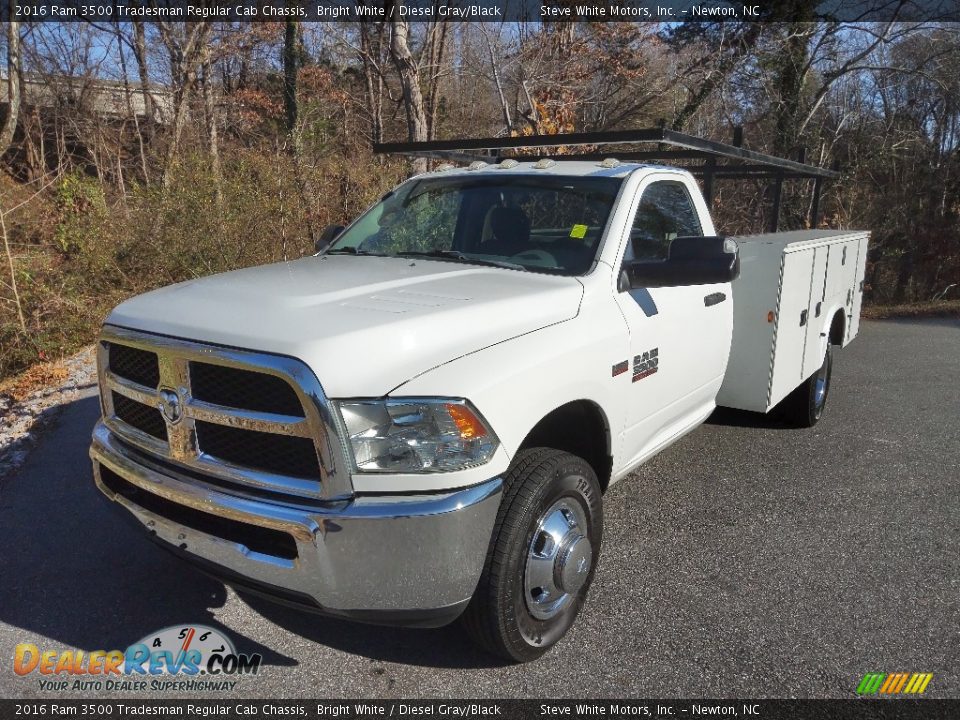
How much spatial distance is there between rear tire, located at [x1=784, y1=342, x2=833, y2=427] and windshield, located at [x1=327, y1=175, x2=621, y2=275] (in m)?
2.91

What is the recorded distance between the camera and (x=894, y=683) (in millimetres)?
2723

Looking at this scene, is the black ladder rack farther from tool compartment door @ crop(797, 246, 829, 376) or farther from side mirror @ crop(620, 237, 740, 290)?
Answer: tool compartment door @ crop(797, 246, 829, 376)

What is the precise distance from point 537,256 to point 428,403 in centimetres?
148

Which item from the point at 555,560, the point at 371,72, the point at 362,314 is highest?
the point at 371,72

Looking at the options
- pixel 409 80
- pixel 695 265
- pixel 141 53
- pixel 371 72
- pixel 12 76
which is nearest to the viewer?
pixel 695 265

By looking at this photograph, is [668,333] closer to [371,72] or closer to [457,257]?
[457,257]

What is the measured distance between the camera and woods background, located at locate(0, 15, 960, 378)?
1059cm

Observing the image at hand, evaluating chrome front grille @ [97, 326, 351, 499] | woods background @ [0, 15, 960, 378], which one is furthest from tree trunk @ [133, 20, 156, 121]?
chrome front grille @ [97, 326, 351, 499]

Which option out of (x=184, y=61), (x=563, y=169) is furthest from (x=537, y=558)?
(x=184, y=61)

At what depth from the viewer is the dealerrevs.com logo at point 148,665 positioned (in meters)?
2.75

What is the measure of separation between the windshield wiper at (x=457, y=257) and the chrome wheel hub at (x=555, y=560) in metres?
1.22

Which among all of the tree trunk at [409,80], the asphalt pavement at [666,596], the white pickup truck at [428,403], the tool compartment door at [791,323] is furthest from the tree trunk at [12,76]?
the tool compartment door at [791,323]

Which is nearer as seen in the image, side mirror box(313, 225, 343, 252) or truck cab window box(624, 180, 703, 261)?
truck cab window box(624, 180, 703, 261)

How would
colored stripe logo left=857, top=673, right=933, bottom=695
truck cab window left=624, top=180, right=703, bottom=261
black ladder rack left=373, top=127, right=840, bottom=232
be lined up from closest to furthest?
colored stripe logo left=857, top=673, right=933, bottom=695 < truck cab window left=624, top=180, right=703, bottom=261 < black ladder rack left=373, top=127, right=840, bottom=232
